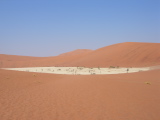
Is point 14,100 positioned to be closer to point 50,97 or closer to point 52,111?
point 50,97

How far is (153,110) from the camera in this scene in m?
7.07

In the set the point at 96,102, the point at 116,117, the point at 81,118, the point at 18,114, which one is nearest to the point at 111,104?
the point at 96,102

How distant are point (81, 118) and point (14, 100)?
3.62 metres

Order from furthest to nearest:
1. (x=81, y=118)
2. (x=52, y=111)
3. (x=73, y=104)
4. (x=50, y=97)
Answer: (x=50, y=97), (x=73, y=104), (x=52, y=111), (x=81, y=118)

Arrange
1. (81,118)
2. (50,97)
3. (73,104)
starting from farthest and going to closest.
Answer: (50,97) → (73,104) → (81,118)

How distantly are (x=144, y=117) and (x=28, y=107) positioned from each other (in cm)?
431

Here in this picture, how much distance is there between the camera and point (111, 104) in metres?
7.86

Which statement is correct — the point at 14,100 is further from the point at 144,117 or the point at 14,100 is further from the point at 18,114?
the point at 144,117

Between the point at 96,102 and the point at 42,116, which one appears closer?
the point at 42,116

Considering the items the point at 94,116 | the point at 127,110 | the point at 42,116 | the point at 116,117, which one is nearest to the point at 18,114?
the point at 42,116

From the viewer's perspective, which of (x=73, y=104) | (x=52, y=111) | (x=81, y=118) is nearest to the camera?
(x=81, y=118)

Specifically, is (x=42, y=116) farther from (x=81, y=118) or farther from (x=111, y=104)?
(x=111, y=104)

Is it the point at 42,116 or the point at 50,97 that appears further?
the point at 50,97

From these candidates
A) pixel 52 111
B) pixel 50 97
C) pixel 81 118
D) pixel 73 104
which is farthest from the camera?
pixel 50 97
